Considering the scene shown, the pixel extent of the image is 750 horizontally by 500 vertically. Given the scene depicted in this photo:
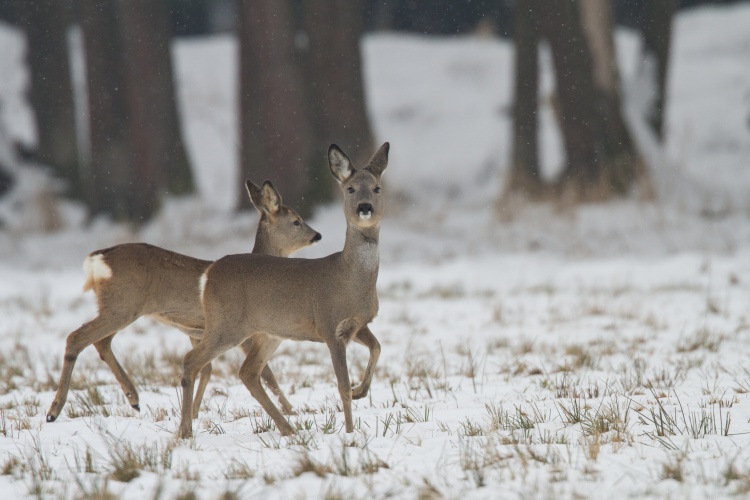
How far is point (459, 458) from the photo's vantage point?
4043mm

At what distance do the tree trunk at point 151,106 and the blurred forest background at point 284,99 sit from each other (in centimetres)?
2

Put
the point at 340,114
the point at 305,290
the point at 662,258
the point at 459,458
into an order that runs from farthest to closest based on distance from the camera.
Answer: the point at 340,114, the point at 662,258, the point at 305,290, the point at 459,458

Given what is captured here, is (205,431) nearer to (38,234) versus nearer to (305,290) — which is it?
(305,290)

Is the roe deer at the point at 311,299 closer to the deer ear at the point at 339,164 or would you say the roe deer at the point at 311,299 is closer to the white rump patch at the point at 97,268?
the deer ear at the point at 339,164

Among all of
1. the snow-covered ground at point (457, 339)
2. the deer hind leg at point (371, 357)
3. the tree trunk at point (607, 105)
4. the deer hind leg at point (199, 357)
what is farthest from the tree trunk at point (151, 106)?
the deer hind leg at point (371, 357)

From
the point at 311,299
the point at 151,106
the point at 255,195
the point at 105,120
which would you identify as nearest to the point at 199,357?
the point at 311,299

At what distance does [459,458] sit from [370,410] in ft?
4.30

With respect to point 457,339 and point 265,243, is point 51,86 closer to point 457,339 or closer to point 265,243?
point 457,339

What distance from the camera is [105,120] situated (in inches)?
684

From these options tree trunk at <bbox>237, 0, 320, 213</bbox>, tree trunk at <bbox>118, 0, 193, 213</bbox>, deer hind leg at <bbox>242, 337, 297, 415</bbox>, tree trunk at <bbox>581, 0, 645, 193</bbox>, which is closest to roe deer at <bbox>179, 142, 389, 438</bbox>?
deer hind leg at <bbox>242, 337, 297, 415</bbox>

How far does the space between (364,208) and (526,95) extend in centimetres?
1325

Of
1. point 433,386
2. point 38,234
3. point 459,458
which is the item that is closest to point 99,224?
point 38,234

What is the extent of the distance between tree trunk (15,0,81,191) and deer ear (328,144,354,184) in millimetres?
14690

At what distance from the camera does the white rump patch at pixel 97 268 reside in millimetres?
5309
